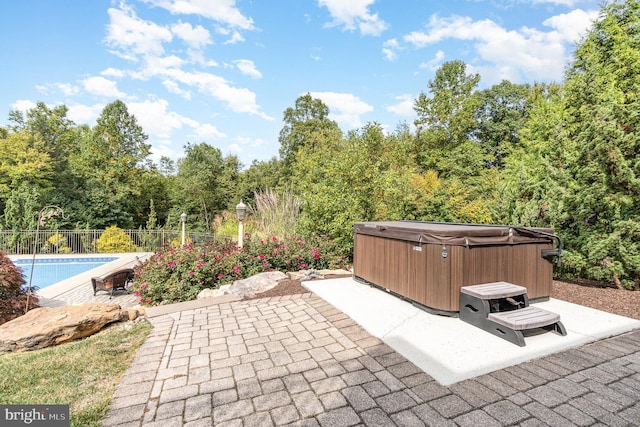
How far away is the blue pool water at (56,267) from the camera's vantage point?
30.1 ft

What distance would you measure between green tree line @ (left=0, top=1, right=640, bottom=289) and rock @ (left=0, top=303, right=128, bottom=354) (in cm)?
415

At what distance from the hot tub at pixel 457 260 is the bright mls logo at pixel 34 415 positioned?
3005 mm

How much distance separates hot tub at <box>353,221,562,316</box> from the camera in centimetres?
299

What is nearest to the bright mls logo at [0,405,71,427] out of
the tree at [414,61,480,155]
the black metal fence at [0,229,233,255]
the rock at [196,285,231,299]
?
the rock at [196,285,231,299]

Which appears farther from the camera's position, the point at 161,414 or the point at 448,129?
the point at 448,129

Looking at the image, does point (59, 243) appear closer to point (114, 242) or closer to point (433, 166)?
point (114, 242)

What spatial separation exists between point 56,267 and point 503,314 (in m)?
13.5

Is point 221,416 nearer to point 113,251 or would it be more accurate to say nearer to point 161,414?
point 161,414

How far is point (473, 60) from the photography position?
15.9 meters

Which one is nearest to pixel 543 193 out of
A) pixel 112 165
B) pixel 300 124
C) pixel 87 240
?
pixel 87 240

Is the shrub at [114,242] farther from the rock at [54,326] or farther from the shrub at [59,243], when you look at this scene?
the rock at [54,326]

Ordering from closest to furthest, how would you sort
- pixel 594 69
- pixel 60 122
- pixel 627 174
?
1. pixel 627 174
2. pixel 594 69
3. pixel 60 122

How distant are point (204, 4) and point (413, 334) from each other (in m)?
6.34

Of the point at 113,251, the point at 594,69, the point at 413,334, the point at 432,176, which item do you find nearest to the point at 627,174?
the point at 594,69
